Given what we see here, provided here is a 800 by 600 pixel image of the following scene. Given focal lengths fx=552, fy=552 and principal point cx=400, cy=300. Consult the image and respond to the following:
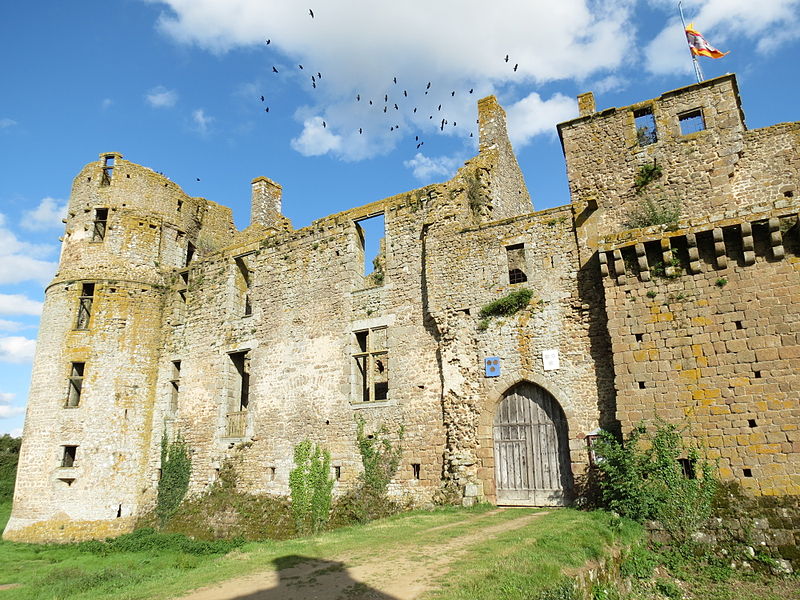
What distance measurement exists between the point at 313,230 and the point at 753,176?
10.8 metres

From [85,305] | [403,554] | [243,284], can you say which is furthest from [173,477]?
[403,554]

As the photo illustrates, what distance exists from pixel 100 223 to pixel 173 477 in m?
9.24

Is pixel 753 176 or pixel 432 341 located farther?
pixel 432 341

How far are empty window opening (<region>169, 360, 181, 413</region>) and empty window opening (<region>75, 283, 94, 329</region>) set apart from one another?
3160 millimetres

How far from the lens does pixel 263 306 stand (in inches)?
640

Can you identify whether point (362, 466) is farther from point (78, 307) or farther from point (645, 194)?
point (78, 307)

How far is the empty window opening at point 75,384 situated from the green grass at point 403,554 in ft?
16.5

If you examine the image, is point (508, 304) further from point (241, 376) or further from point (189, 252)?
point (189, 252)

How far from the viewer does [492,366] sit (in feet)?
39.5

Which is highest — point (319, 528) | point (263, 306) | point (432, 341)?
point (263, 306)

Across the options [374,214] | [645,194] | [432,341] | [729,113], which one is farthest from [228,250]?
[729,113]

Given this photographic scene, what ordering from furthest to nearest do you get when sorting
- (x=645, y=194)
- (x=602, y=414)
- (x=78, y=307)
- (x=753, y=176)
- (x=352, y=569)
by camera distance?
1. (x=78, y=307)
2. (x=645, y=194)
3. (x=753, y=176)
4. (x=602, y=414)
5. (x=352, y=569)

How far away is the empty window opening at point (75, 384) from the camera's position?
677 inches

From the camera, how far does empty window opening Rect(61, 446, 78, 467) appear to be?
1650 centimetres
